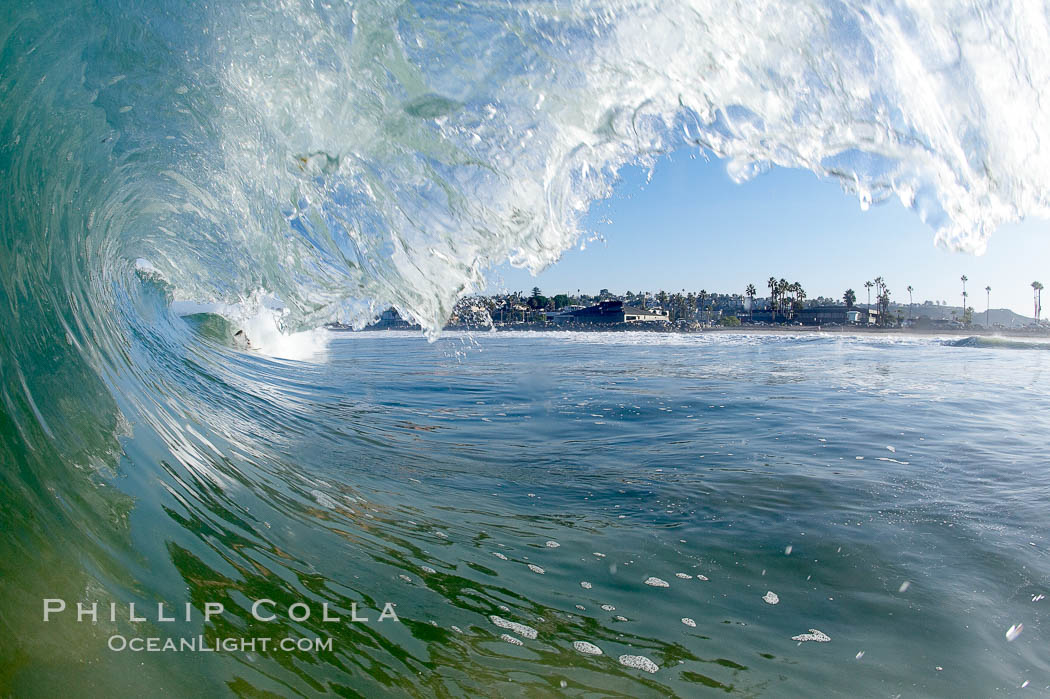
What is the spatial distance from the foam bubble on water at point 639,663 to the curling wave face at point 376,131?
2138 mm

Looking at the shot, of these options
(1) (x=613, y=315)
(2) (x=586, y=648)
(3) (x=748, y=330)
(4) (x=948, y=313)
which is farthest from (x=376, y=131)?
(4) (x=948, y=313)

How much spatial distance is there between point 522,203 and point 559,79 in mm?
1406

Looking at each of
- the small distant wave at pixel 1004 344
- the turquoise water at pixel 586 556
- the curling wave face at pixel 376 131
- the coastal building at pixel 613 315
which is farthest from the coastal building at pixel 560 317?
the curling wave face at pixel 376 131

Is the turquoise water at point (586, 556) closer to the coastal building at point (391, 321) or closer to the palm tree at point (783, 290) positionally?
the coastal building at point (391, 321)

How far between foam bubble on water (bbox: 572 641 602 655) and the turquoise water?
0.04m

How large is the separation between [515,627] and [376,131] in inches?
151

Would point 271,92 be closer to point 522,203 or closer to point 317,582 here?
point 522,203

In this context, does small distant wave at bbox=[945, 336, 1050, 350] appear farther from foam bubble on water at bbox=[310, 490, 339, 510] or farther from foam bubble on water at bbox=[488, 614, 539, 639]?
foam bubble on water at bbox=[488, 614, 539, 639]

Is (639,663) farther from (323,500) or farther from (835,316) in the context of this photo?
(835,316)

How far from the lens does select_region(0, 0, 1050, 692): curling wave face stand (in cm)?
342

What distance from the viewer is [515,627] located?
267 centimetres

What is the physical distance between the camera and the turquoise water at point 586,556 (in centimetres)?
235

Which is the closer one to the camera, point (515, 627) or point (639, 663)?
point (639, 663)

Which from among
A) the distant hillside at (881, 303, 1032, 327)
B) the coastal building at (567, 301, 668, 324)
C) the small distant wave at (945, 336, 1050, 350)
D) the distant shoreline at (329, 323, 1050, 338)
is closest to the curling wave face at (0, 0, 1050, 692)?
the small distant wave at (945, 336, 1050, 350)
